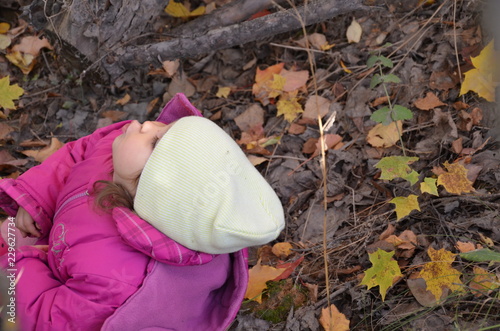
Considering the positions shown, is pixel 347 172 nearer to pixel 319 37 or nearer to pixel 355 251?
pixel 355 251

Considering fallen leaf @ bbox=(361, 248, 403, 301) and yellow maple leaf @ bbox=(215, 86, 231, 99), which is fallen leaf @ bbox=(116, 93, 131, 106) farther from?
fallen leaf @ bbox=(361, 248, 403, 301)

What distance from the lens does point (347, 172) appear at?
288 cm

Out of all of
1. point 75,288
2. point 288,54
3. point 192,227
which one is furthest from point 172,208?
point 288,54

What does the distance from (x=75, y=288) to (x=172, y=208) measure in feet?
1.81

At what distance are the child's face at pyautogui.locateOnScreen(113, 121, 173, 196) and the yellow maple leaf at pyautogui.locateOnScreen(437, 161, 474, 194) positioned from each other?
143 centimetres

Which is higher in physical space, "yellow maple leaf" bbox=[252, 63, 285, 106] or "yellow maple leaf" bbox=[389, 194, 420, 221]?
"yellow maple leaf" bbox=[252, 63, 285, 106]

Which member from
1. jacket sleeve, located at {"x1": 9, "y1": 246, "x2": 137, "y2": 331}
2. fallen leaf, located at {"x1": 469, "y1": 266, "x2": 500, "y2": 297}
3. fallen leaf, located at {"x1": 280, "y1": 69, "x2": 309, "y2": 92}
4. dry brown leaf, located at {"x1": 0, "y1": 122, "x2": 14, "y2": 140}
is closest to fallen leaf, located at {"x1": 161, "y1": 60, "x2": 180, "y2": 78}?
fallen leaf, located at {"x1": 280, "y1": 69, "x2": 309, "y2": 92}

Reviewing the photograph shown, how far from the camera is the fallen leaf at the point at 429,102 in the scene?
287 cm

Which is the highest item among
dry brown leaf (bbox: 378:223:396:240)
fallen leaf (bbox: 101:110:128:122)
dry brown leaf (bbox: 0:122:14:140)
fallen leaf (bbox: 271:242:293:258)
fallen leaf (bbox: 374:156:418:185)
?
dry brown leaf (bbox: 0:122:14:140)

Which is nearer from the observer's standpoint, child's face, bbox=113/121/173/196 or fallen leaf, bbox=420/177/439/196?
child's face, bbox=113/121/173/196

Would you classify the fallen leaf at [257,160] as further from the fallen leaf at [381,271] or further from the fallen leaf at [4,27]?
the fallen leaf at [4,27]

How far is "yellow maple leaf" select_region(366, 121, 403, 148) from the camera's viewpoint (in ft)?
9.35


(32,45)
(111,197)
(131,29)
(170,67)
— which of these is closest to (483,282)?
(111,197)

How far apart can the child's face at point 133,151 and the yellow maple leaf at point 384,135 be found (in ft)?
4.38
